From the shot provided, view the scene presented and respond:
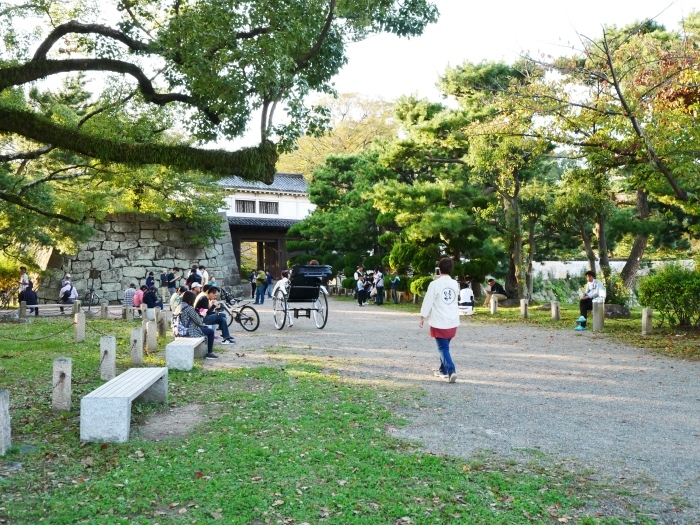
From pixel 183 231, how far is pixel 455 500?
25804 millimetres

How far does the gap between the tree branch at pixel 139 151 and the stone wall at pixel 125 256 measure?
799 inches

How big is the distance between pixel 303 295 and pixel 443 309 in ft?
21.7

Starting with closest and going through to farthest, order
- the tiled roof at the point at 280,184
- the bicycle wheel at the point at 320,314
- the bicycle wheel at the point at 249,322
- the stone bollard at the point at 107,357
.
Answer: the stone bollard at the point at 107,357, the bicycle wheel at the point at 249,322, the bicycle wheel at the point at 320,314, the tiled roof at the point at 280,184

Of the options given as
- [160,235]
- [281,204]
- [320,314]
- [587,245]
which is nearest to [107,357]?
[320,314]

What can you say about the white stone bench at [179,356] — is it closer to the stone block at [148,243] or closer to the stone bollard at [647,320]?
the stone bollard at [647,320]

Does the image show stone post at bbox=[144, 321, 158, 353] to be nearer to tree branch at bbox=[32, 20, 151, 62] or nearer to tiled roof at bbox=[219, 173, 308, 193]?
tree branch at bbox=[32, 20, 151, 62]

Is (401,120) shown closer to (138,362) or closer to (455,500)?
(138,362)

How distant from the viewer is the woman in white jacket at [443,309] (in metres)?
7.52

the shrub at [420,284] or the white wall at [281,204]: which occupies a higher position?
the white wall at [281,204]

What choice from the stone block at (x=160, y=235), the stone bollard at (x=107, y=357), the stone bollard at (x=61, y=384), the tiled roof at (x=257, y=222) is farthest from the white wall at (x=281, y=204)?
the stone bollard at (x=61, y=384)

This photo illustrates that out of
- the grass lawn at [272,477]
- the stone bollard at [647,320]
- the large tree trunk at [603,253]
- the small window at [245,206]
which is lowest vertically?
the grass lawn at [272,477]

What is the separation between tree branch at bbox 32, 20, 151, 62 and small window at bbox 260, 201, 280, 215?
26.6 m

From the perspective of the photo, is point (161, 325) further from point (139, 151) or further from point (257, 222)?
point (257, 222)

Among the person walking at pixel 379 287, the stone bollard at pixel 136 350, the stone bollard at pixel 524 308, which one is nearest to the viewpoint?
the stone bollard at pixel 136 350
